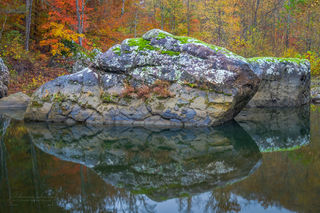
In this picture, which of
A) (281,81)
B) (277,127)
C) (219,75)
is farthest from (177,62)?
(281,81)

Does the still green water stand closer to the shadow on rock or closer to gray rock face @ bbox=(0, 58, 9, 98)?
the shadow on rock

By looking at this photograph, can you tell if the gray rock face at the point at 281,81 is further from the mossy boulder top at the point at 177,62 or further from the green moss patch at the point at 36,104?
the green moss patch at the point at 36,104

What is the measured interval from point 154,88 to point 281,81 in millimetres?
5938

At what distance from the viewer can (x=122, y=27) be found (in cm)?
2061

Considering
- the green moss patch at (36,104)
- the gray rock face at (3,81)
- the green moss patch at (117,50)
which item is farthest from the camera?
the gray rock face at (3,81)

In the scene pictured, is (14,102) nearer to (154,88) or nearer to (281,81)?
(154,88)

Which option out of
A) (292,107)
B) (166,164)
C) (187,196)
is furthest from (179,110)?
(292,107)

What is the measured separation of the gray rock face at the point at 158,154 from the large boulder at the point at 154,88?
0.49 metres

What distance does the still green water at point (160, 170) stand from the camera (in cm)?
304

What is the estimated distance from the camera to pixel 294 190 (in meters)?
3.25

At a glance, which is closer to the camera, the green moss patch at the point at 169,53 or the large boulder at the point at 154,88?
the large boulder at the point at 154,88

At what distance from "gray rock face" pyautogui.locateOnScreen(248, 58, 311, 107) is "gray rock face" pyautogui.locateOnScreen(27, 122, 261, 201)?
13.8 ft

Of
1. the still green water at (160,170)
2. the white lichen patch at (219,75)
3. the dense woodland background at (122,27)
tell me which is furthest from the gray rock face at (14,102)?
the white lichen patch at (219,75)

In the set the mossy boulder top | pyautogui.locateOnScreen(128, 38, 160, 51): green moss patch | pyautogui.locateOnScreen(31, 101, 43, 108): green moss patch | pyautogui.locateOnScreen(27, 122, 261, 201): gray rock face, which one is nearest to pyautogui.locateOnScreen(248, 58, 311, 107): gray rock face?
the mossy boulder top
